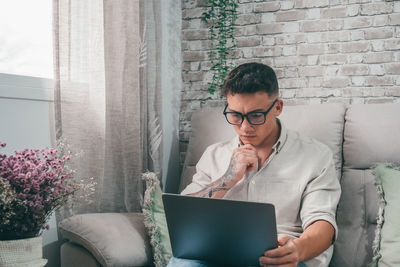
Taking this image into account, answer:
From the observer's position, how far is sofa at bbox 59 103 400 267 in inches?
58.7

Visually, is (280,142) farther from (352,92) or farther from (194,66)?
(194,66)

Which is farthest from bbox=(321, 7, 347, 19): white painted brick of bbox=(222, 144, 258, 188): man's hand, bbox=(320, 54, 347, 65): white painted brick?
bbox=(222, 144, 258, 188): man's hand

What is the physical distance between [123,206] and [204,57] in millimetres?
1087

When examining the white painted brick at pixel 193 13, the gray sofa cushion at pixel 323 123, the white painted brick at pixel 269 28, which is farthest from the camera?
the white painted brick at pixel 193 13

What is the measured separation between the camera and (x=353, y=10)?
2232 mm

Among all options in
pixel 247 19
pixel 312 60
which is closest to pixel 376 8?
pixel 312 60

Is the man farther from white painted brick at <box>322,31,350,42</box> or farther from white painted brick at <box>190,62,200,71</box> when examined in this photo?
white painted brick at <box>190,62,200,71</box>

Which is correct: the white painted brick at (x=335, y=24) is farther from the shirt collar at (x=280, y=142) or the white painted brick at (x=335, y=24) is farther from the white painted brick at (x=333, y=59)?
the shirt collar at (x=280, y=142)

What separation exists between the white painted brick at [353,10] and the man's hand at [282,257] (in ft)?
4.79

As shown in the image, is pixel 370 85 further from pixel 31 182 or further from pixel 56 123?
pixel 31 182

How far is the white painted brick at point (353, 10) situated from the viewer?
7.30 feet

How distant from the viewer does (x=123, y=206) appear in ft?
6.20

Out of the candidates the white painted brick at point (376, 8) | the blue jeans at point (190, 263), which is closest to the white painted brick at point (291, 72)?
the white painted brick at point (376, 8)

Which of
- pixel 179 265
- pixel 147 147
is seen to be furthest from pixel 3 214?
pixel 147 147
